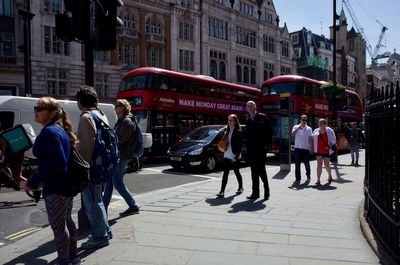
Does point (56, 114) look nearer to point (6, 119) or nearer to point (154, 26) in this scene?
point (6, 119)

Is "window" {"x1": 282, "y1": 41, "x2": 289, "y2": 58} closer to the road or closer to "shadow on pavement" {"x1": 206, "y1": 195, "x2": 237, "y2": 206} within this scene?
the road

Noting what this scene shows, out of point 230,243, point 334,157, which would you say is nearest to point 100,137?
point 230,243

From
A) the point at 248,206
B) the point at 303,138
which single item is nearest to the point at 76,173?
the point at 248,206

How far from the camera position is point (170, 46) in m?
41.1

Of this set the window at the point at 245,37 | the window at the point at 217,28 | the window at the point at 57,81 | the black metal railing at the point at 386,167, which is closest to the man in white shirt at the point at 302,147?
the black metal railing at the point at 386,167

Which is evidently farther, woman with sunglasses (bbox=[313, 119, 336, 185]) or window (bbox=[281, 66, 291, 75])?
window (bbox=[281, 66, 291, 75])

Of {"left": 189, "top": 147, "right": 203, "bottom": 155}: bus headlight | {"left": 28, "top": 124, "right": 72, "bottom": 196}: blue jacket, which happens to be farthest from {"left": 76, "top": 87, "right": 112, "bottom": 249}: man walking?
{"left": 189, "top": 147, "right": 203, "bottom": 155}: bus headlight

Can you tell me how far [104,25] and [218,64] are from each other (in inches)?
1632

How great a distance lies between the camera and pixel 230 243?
206 inches

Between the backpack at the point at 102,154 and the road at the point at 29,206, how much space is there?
1891mm

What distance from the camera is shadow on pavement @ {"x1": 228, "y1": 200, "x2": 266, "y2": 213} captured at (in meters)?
7.32

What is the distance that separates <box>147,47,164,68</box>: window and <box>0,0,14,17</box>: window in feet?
40.1

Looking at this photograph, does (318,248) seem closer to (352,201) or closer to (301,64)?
(352,201)

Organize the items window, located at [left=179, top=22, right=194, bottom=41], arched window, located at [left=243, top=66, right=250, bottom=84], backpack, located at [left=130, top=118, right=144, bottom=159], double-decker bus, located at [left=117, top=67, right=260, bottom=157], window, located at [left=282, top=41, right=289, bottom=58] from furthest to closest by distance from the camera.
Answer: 1. window, located at [left=282, top=41, right=289, bottom=58]
2. arched window, located at [left=243, top=66, right=250, bottom=84]
3. window, located at [left=179, top=22, right=194, bottom=41]
4. double-decker bus, located at [left=117, top=67, right=260, bottom=157]
5. backpack, located at [left=130, top=118, right=144, bottom=159]
